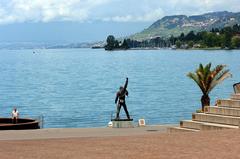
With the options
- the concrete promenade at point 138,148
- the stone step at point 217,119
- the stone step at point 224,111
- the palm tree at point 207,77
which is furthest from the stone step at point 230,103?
the palm tree at point 207,77

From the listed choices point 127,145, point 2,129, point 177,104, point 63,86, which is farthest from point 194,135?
point 63,86

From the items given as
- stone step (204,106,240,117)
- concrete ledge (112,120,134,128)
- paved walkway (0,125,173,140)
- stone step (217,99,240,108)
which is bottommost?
concrete ledge (112,120,134,128)

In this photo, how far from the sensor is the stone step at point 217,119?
2065cm

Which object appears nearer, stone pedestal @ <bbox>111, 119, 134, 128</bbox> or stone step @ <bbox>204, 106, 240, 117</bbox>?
stone step @ <bbox>204, 106, 240, 117</bbox>

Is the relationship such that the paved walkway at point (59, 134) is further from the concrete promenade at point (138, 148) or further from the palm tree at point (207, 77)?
the palm tree at point (207, 77)

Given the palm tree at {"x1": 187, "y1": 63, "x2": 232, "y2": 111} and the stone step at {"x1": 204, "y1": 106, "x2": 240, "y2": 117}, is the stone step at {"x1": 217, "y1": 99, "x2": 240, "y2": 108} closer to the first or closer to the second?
the stone step at {"x1": 204, "y1": 106, "x2": 240, "y2": 117}

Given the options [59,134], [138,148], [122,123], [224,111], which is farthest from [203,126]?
[122,123]

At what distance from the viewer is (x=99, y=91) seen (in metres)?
88.9

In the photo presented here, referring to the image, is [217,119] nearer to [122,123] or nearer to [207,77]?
[122,123]

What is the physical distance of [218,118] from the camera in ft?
70.6

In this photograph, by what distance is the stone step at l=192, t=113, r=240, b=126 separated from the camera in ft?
67.8

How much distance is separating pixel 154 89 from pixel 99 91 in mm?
8988

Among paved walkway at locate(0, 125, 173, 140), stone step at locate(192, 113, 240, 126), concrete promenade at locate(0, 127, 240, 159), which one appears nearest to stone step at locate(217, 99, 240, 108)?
stone step at locate(192, 113, 240, 126)

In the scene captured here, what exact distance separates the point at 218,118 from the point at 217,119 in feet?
0.29
